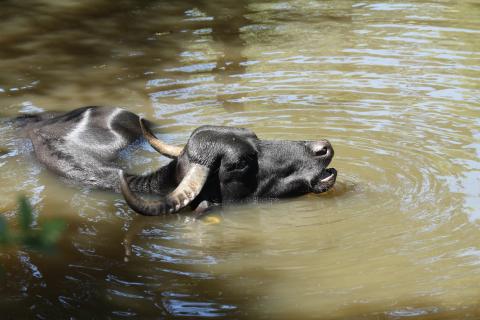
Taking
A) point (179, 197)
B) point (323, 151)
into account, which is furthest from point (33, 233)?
point (323, 151)

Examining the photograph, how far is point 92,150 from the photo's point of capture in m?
7.26

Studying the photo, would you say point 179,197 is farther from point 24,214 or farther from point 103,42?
point 103,42

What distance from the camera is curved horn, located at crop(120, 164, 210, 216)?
5555 millimetres

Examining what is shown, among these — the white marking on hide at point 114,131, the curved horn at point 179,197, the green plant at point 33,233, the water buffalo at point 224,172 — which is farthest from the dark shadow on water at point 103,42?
the green plant at point 33,233

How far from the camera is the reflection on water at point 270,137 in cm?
476

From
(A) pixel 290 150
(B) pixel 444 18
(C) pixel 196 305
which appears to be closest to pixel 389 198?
(A) pixel 290 150

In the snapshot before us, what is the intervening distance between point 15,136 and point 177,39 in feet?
11.9

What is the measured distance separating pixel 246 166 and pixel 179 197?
0.62 metres

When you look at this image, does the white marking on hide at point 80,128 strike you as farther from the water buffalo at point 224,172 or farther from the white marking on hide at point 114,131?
the water buffalo at point 224,172

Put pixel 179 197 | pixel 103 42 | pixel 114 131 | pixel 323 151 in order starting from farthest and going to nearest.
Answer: pixel 103 42
pixel 114 131
pixel 323 151
pixel 179 197

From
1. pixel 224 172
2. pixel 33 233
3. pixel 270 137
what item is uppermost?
pixel 33 233

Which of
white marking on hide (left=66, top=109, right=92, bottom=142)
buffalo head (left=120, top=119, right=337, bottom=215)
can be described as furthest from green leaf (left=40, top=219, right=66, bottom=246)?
white marking on hide (left=66, top=109, right=92, bottom=142)

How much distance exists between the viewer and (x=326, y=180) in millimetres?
6203

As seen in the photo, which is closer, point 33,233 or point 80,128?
point 33,233
